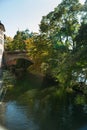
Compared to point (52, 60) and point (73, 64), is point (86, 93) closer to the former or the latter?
point (73, 64)

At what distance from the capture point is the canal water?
77.0 feet

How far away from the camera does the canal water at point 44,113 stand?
23469 millimetres

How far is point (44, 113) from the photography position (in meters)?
27.5

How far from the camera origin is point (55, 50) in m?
40.2

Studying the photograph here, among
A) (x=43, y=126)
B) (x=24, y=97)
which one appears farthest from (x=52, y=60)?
(x=43, y=126)

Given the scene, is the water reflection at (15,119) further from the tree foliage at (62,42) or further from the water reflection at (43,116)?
the tree foliage at (62,42)

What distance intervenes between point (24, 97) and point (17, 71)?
3031 cm

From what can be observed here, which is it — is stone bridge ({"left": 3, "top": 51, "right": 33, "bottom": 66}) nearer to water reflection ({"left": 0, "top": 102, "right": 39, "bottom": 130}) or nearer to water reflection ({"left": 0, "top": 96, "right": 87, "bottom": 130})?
water reflection ({"left": 0, "top": 96, "right": 87, "bottom": 130})

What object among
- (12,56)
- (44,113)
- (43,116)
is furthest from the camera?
(12,56)

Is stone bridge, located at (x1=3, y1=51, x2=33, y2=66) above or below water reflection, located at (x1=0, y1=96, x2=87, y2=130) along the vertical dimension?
above

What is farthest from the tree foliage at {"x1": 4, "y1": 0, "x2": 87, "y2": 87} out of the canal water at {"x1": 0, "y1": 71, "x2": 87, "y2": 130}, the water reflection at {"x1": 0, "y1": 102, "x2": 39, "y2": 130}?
the water reflection at {"x1": 0, "y1": 102, "x2": 39, "y2": 130}

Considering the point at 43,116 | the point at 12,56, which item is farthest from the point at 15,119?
the point at 12,56

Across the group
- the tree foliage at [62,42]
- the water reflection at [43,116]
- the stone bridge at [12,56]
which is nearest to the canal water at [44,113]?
the water reflection at [43,116]

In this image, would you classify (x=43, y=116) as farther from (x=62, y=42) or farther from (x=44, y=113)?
(x=62, y=42)
